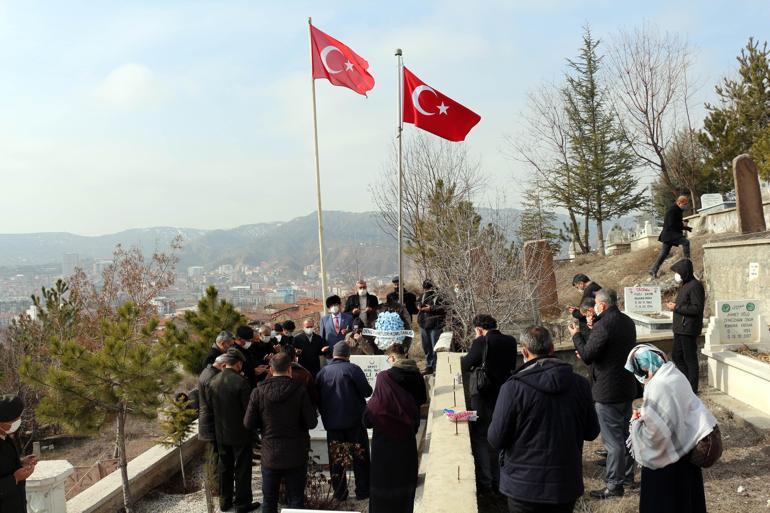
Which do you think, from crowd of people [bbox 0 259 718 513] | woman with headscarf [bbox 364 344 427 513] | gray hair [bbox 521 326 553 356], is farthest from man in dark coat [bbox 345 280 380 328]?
gray hair [bbox 521 326 553 356]

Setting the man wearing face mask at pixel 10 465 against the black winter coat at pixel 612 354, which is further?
the black winter coat at pixel 612 354

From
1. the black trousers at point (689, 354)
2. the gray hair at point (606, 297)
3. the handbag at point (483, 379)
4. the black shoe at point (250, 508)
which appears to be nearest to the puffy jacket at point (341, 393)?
the handbag at point (483, 379)

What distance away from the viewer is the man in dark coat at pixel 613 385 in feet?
18.2

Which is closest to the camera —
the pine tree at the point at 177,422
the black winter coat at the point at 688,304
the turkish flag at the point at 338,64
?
the pine tree at the point at 177,422

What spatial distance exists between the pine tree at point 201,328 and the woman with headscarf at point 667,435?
703 centimetres

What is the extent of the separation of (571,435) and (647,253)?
20891 millimetres

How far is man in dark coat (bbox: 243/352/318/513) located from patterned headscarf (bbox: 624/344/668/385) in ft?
9.94

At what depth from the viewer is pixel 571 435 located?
3.91 metres

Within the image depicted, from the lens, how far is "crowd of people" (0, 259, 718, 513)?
3865 millimetres

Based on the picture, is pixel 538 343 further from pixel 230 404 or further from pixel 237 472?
pixel 237 472

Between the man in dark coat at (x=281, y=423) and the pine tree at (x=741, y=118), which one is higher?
the pine tree at (x=741, y=118)

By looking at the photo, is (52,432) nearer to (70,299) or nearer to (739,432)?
(70,299)

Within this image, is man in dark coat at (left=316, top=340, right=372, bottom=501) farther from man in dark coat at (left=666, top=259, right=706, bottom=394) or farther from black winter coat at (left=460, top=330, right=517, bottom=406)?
man in dark coat at (left=666, top=259, right=706, bottom=394)

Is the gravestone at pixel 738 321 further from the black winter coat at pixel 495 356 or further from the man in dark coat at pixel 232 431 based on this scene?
the man in dark coat at pixel 232 431
